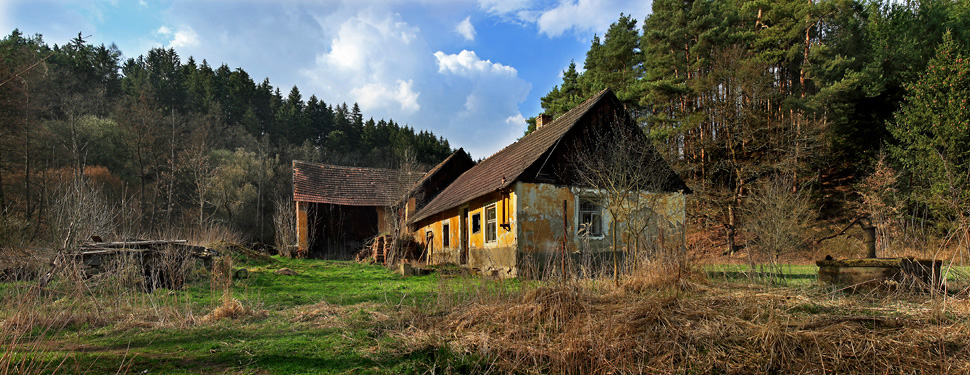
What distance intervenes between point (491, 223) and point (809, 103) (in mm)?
17466

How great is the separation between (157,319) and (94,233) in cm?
742

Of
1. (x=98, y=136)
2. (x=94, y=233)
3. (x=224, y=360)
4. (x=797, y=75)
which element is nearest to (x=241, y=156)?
(x=98, y=136)

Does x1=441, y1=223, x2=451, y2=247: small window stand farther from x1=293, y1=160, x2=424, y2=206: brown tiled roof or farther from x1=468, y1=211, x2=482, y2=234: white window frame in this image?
x1=293, y1=160, x2=424, y2=206: brown tiled roof

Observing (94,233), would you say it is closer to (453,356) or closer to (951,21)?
(453,356)

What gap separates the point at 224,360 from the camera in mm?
4695

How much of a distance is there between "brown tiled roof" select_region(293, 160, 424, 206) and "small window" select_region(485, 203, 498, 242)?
1046cm

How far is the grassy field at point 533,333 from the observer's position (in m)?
4.39

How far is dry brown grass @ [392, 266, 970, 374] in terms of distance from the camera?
432cm

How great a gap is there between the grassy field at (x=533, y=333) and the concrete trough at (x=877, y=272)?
806 mm

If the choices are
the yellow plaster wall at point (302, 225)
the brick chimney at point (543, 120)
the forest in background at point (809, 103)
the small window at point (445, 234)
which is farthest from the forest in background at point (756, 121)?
the small window at point (445, 234)

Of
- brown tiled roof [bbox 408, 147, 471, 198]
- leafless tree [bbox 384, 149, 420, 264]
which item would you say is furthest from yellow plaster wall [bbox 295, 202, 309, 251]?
brown tiled roof [bbox 408, 147, 471, 198]

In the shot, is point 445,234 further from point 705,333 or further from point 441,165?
point 705,333

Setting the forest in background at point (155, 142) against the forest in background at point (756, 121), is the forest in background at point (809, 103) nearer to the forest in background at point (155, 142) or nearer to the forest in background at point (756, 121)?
the forest in background at point (756, 121)

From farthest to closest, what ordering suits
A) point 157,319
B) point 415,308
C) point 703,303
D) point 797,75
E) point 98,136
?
1. point 98,136
2. point 797,75
3. point 157,319
4. point 415,308
5. point 703,303
